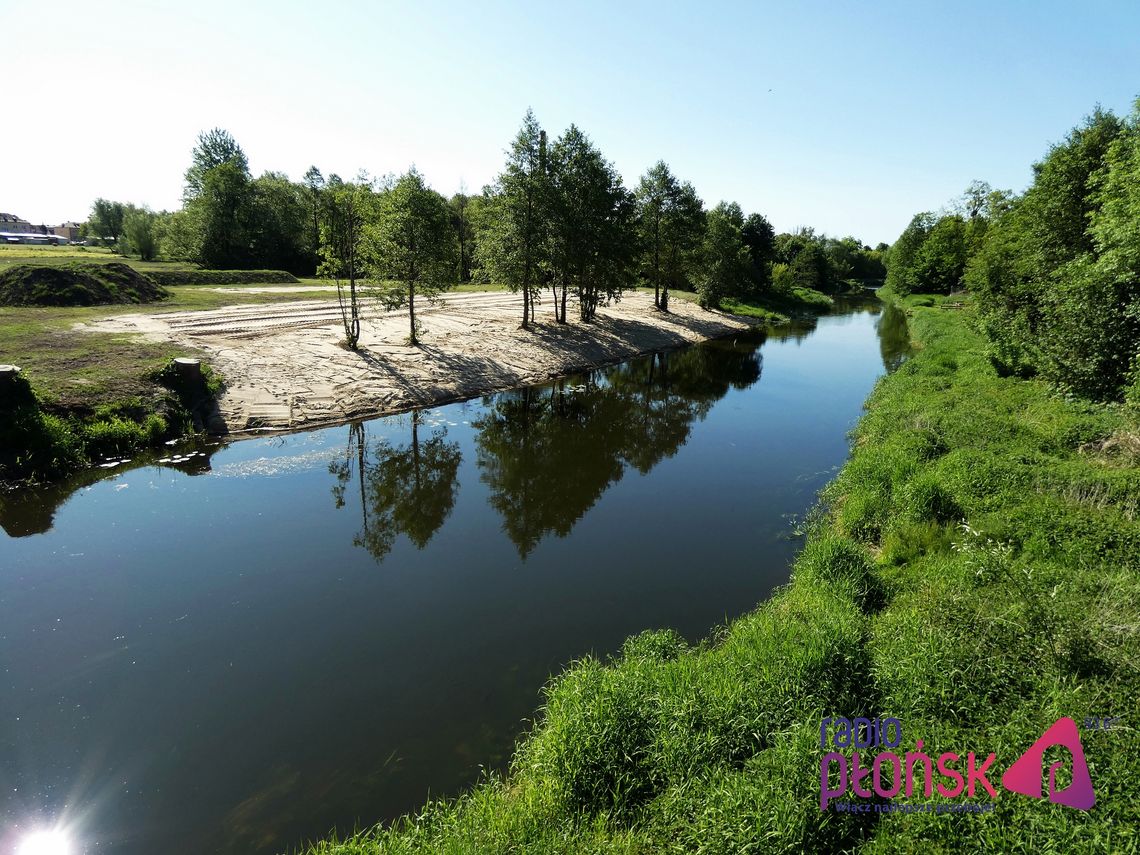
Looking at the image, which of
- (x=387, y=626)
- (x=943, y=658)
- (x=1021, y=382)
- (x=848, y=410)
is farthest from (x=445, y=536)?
(x=1021, y=382)

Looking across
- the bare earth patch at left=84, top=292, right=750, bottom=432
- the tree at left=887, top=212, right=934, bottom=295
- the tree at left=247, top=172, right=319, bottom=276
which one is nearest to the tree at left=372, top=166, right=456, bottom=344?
the bare earth patch at left=84, top=292, right=750, bottom=432

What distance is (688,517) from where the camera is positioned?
556 inches

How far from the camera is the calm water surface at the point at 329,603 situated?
261 inches

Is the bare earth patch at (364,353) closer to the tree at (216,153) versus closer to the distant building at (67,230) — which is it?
the tree at (216,153)

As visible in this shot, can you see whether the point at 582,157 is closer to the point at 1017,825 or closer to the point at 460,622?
the point at 460,622

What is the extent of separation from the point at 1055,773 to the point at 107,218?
440 ft

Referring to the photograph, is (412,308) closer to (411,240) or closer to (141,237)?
(411,240)

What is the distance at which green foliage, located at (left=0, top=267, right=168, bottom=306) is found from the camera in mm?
27625

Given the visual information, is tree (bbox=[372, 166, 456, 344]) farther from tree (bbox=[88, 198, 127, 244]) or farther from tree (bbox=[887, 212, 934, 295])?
tree (bbox=[88, 198, 127, 244])

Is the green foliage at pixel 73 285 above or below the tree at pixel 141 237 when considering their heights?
below

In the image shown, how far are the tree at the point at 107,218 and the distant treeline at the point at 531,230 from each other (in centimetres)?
1935

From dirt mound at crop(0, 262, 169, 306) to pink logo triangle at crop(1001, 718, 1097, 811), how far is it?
132 feet

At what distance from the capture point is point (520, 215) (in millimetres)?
31906

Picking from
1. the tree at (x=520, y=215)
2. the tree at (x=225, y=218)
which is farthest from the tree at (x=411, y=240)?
the tree at (x=225, y=218)
